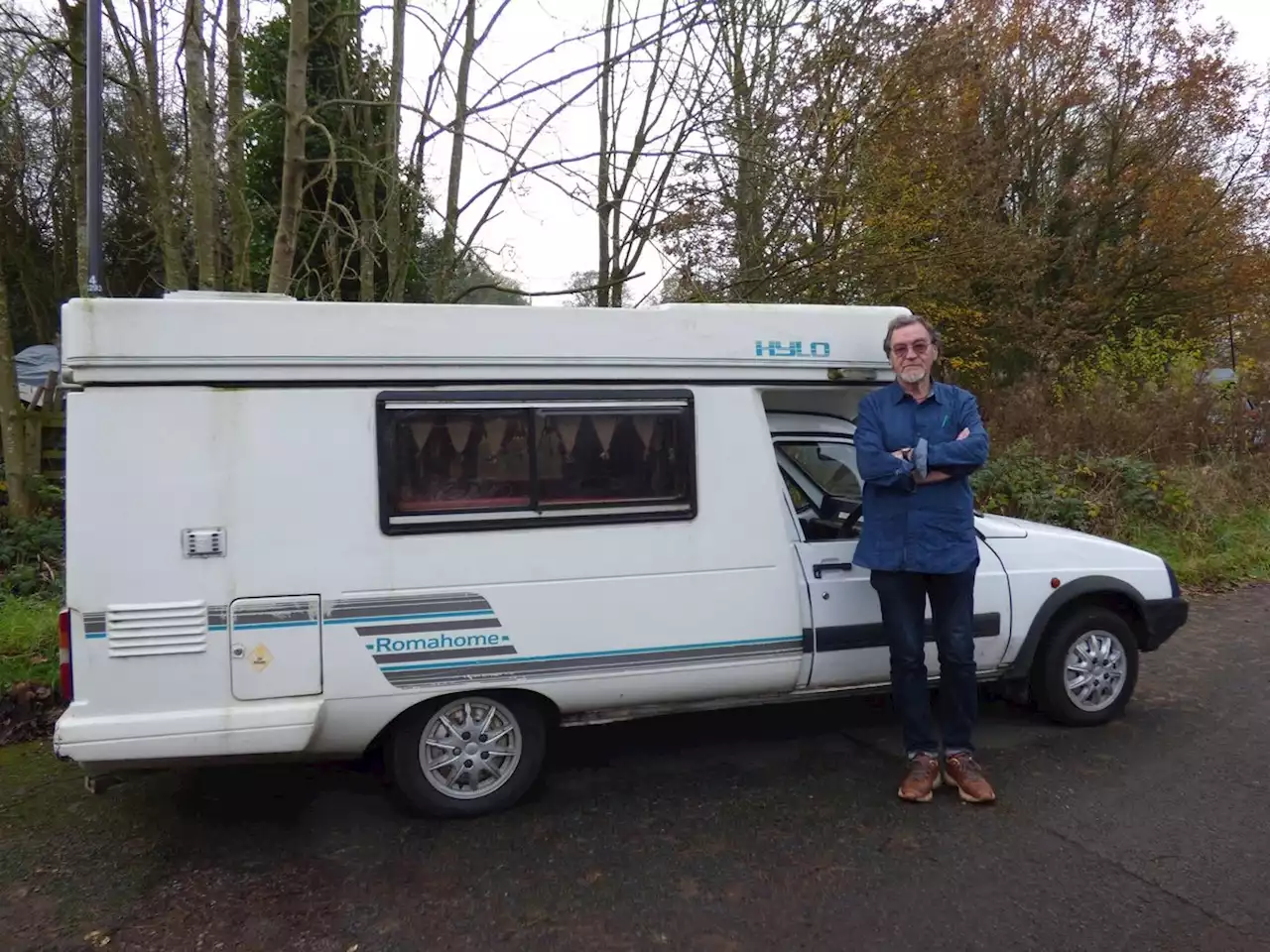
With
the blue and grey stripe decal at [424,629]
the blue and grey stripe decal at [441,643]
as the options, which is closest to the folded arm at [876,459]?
the blue and grey stripe decal at [441,643]

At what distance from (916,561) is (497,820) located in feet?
6.85

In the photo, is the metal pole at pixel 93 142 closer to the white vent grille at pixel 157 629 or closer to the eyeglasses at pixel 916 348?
the white vent grille at pixel 157 629

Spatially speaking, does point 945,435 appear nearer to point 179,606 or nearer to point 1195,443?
point 179,606

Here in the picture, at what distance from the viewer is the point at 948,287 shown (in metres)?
13.9

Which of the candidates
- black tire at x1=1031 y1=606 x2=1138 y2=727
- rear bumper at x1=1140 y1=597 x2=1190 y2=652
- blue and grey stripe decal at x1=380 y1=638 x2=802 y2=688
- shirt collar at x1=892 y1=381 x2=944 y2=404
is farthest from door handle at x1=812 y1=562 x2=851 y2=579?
rear bumper at x1=1140 y1=597 x2=1190 y2=652

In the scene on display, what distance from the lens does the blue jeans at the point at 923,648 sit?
427 cm

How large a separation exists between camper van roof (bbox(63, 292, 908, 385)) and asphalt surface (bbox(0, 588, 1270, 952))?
1848 mm

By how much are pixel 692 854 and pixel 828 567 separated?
146 centimetres

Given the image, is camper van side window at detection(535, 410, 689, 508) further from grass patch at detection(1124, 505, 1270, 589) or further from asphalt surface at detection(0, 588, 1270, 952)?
grass patch at detection(1124, 505, 1270, 589)

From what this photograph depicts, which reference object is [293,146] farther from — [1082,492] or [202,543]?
[1082,492]

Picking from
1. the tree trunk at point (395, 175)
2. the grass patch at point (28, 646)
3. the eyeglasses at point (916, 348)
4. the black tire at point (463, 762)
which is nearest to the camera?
the black tire at point (463, 762)

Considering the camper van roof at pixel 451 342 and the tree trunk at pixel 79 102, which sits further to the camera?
the tree trunk at pixel 79 102

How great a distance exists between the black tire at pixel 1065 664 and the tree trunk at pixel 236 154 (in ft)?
22.8

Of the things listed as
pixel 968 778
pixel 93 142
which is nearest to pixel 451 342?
pixel 968 778
